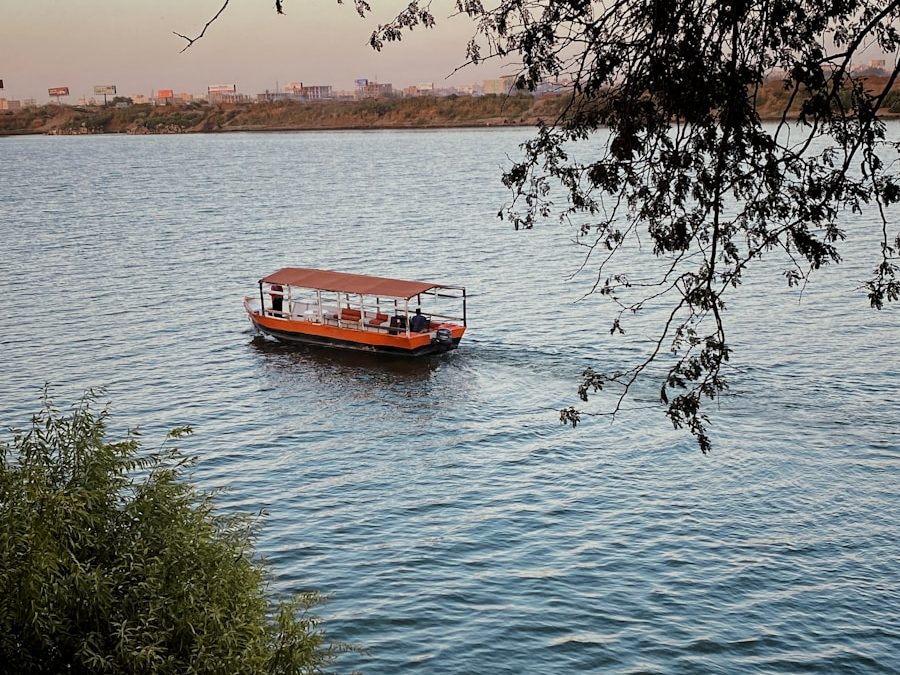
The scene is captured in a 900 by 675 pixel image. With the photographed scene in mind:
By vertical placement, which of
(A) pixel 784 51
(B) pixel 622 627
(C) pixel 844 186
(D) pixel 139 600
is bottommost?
(B) pixel 622 627

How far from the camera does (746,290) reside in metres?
56.9

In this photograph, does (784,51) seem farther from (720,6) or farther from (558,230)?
(558,230)

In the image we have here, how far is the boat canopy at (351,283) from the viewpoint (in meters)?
45.0

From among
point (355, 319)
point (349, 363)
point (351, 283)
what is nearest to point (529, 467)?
point (349, 363)

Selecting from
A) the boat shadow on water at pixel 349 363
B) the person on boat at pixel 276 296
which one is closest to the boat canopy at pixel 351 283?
the person on boat at pixel 276 296

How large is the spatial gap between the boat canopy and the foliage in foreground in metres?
27.2

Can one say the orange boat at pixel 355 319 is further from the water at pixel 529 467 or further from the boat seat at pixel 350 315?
the water at pixel 529 467

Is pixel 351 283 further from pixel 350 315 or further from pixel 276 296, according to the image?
pixel 276 296

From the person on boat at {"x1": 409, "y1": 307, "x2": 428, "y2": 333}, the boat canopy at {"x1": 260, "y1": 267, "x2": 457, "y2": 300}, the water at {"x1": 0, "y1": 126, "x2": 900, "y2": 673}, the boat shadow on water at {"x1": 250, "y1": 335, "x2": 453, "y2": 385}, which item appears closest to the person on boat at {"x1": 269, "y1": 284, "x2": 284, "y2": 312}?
the boat canopy at {"x1": 260, "y1": 267, "x2": 457, "y2": 300}

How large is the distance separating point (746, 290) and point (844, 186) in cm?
4682

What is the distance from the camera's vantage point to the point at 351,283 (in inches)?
1861

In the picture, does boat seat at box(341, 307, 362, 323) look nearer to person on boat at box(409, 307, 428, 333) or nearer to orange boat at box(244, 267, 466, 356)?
orange boat at box(244, 267, 466, 356)

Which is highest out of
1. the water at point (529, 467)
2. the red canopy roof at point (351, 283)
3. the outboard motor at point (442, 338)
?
the red canopy roof at point (351, 283)

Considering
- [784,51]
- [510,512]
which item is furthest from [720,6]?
[510,512]
